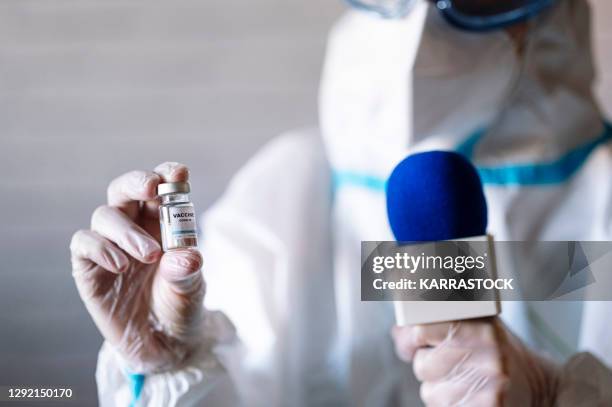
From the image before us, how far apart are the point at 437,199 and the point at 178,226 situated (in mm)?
216

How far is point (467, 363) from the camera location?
623 mm

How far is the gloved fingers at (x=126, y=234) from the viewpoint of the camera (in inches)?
23.7

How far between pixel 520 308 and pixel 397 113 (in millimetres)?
294

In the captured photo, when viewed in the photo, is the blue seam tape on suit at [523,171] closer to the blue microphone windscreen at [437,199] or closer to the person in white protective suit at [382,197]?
the person in white protective suit at [382,197]

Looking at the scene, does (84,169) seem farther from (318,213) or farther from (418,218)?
(418,218)

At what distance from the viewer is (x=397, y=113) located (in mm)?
882

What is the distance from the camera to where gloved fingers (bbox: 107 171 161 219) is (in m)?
0.61

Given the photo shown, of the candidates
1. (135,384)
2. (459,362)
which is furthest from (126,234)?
(459,362)

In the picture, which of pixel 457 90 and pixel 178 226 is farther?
pixel 457 90

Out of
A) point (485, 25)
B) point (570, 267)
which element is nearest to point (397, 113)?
point (485, 25)

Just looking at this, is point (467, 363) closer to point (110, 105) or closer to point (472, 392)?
point (472, 392)

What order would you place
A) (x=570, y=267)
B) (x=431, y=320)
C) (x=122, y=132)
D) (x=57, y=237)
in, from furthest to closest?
(x=122, y=132)
(x=57, y=237)
(x=570, y=267)
(x=431, y=320)

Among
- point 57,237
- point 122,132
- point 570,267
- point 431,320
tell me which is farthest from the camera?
point 122,132

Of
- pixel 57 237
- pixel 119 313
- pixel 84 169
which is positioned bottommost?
pixel 119 313
